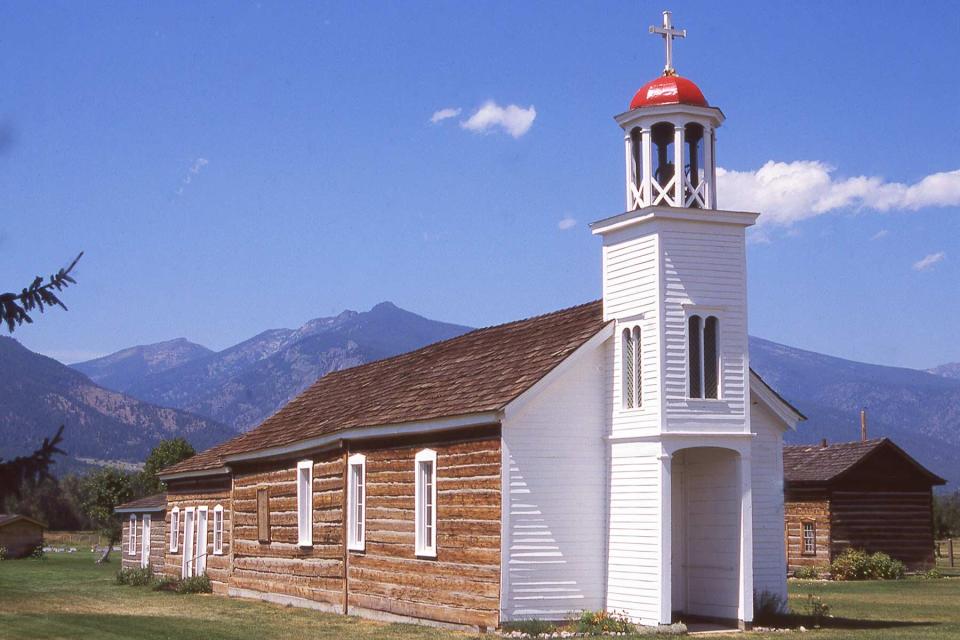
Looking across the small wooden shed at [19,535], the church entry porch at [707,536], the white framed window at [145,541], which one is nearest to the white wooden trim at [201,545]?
the white framed window at [145,541]

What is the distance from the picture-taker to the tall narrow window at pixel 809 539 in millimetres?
45062

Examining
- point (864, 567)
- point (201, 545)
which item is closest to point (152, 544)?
point (201, 545)

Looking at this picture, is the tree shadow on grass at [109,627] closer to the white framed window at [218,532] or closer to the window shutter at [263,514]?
the window shutter at [263,514]

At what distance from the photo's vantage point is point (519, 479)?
2202 centimetres

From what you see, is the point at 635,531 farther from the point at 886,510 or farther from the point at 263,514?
the point at 886,510

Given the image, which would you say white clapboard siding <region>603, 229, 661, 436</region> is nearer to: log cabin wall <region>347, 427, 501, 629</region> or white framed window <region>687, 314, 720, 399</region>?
white framed window <region>687, 314, 720, 399</region>

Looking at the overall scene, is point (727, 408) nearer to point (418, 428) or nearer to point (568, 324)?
point (568, 324)

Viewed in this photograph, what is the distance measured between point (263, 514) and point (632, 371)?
45.0ft

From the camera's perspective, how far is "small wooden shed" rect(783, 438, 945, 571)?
146 ft

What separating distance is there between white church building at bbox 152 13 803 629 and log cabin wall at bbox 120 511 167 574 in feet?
68.7

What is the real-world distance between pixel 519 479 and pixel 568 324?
166 inches

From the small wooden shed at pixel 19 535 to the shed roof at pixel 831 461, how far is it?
4442 cm

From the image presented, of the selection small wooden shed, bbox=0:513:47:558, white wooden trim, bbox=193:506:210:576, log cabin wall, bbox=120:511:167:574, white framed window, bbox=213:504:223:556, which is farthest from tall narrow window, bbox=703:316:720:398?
small wooden shed, bbox=0:513:47:558

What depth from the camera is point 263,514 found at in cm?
3278
